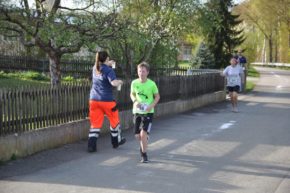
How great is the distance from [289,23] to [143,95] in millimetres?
62382

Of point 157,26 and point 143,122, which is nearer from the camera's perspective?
point 143,122

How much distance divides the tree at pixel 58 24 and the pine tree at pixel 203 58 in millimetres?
19085

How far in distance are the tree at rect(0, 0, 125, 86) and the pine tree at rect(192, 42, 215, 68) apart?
19085 millimetres

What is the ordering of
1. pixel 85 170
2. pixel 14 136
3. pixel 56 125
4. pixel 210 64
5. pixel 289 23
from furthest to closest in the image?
pixel 289 23, pixel 210 64, pixel 56 125, pixel 14 136, pixel 85 170

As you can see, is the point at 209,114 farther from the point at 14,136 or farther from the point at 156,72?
the point at 14,136

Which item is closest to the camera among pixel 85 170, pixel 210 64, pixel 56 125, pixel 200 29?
pixel 85 170

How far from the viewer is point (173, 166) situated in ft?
26.9

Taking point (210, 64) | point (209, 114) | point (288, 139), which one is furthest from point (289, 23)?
point (288, 139)

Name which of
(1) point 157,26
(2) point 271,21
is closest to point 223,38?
(1) point 157,26

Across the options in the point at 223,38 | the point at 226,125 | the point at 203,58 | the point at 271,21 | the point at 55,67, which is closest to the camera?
the point at 226,125

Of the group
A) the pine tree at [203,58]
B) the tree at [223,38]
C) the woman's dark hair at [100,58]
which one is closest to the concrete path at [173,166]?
the woman's dark hair at [100,58]

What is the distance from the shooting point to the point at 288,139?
36.2 feet

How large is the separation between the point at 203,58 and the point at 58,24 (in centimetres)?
2195

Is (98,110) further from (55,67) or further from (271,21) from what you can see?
(271,21)
